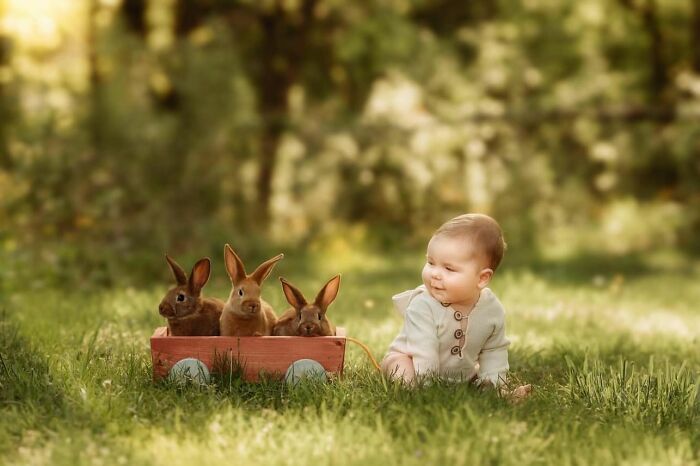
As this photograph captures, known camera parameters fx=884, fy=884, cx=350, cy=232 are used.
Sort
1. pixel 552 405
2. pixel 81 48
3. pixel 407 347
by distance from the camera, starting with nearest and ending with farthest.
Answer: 1. pixel 552 405
2. pixel 407 347
3. pixel 81 48

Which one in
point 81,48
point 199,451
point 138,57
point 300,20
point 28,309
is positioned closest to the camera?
point 199,451

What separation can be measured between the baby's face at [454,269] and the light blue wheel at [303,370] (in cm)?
63

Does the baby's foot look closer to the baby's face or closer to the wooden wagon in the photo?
the baby's face

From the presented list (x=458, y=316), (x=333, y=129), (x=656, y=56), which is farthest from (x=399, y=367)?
(x=656, y=56)

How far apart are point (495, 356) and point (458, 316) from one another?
0.28 metres

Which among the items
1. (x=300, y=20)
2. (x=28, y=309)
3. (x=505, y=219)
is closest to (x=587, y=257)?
(x=505, y=219)

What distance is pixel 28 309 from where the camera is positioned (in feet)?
19.9

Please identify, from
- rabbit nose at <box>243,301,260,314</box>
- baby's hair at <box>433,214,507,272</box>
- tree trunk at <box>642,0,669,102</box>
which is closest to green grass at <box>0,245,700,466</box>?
rabbit nose at <box>243,301,260,314</box>

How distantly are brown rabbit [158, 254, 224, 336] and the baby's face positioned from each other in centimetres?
104

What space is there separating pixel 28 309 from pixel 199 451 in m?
3.37

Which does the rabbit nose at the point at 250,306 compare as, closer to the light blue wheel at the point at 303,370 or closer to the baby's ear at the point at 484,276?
the light blue wheel at the point at 303,370

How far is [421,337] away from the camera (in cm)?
404

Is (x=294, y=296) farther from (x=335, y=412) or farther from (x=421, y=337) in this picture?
(x=335, y=412)

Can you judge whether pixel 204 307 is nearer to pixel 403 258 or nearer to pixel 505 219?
pixel 403 258
